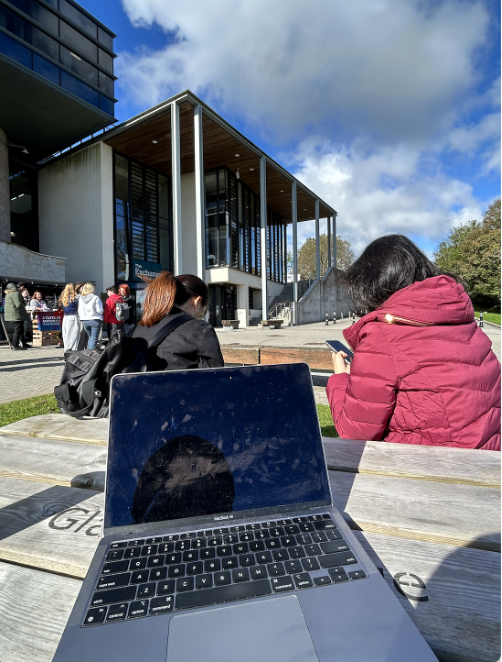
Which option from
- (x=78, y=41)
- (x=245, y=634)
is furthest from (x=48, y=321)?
(x=78, y=41)

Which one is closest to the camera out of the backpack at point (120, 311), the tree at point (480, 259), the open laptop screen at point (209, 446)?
the open laptop screen at point (209, 446)

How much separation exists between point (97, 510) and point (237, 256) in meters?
24.7

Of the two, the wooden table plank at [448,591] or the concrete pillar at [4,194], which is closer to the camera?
the wooden table plank at [448,591]

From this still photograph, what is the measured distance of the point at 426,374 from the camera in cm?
146

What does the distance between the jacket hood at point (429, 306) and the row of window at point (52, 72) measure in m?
20.5

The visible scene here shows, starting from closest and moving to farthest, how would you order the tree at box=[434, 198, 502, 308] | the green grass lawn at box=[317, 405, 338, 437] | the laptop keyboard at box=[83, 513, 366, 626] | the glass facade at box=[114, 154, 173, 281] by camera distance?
the laptop keyboard at box=[83, 513, 366, 626], the green grass lawn at box=[317, 405, 338, 437], the glass facade at box=[114, 154, 173, 281], the tree at box=[434, 198, 502, 308]

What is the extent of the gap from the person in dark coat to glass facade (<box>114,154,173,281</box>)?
2110 cm

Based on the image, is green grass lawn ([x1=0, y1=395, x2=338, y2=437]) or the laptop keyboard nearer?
the laptop keyboard

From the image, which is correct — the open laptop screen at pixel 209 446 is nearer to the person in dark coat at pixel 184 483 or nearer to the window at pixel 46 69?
the person in dark coat at pixel 184 483

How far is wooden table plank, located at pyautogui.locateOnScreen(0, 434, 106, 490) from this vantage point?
119 centimetres

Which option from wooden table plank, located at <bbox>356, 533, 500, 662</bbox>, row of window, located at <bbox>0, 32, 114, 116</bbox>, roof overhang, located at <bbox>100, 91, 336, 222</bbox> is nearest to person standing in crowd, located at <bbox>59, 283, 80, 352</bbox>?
wooden table plank, located at <bbox>356, 533, 500, 662</bbox>

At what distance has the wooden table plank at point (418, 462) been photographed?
45.4 inches

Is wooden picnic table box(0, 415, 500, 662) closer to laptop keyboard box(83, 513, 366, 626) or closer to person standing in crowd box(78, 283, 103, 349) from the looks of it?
laptop keyboard box(83, 513, 366, 626)

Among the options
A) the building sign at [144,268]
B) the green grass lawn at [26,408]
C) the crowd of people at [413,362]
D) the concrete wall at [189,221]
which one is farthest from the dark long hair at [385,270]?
the concrete wall at [189,221]
